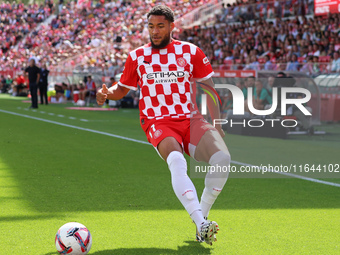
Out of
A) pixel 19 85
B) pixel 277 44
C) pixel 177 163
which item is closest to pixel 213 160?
pixel 177 163

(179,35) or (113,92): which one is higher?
(179,35)

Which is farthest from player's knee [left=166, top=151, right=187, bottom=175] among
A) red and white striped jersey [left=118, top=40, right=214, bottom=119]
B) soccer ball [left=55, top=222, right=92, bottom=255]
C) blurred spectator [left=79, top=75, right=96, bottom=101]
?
blurred spectator [left=79, top=75, right=96, bottom=101]

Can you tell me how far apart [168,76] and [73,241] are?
1.76m

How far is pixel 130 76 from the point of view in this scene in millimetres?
5844

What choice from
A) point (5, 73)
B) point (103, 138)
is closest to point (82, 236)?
point (103, 138)

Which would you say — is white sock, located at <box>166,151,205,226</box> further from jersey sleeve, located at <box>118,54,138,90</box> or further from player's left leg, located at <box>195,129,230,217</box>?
jersey sleeve, located at <box>118,54,138,90</box>

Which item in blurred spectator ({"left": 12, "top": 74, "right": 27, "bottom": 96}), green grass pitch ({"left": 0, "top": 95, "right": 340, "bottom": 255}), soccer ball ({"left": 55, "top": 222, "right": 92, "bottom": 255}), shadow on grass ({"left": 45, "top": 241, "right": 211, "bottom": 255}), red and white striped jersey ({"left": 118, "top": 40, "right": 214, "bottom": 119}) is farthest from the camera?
blurred spectator ({"left": 12, "top": 74, "right": 27, "bottom": 96})

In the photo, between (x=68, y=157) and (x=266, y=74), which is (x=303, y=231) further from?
(x=266, y=74)

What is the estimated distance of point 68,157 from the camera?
11008 mm

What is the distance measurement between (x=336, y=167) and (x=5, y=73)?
3857 cm

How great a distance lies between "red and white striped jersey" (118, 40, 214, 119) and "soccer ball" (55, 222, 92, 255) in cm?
132

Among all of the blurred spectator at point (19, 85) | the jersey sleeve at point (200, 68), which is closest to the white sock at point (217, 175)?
the jersey sleeve at point (200, 68)

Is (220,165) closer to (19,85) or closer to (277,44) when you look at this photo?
(277,44)

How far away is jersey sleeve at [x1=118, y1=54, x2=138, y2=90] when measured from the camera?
5.79 meters
